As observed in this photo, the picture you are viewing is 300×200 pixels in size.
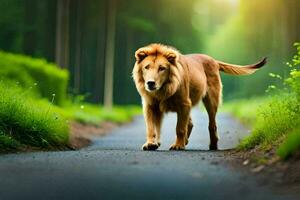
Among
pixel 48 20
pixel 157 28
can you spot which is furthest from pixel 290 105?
pixel 157 28

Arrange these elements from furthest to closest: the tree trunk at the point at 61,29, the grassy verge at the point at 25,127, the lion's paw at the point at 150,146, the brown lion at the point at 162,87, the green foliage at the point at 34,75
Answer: the tree trunk at the point at 61,29
the green foliage at the point at 34,75
the brown lion at the point at 162,87
the lion's paw at the point at 150,146
the grassy verge at the point at 25,127

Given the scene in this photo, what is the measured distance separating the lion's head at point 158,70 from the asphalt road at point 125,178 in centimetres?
219

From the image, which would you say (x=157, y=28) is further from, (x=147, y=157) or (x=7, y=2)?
(x=147, y=157)

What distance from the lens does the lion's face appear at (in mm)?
11617

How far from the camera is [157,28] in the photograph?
150 ft

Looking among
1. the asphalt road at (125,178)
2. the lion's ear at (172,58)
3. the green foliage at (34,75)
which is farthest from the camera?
the green foliage at (34,75)

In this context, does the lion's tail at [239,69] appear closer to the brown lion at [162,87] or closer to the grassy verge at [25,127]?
the brown lion at [162,87]

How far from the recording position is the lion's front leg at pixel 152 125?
11719mm

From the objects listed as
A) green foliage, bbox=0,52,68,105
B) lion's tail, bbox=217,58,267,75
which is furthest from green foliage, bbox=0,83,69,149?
green foliage, bbox=0,52,68,105

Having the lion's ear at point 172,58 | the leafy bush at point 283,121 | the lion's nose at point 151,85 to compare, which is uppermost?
the lion's ear at point 172,58

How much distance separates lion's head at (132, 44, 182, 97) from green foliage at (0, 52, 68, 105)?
6.62 metres

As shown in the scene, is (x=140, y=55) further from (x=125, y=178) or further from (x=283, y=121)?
(x=125, y=178)

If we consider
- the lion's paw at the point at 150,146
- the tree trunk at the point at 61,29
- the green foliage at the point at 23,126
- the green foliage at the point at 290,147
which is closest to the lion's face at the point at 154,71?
the lion's paw at the point at 150,146

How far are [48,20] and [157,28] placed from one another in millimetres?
10190
